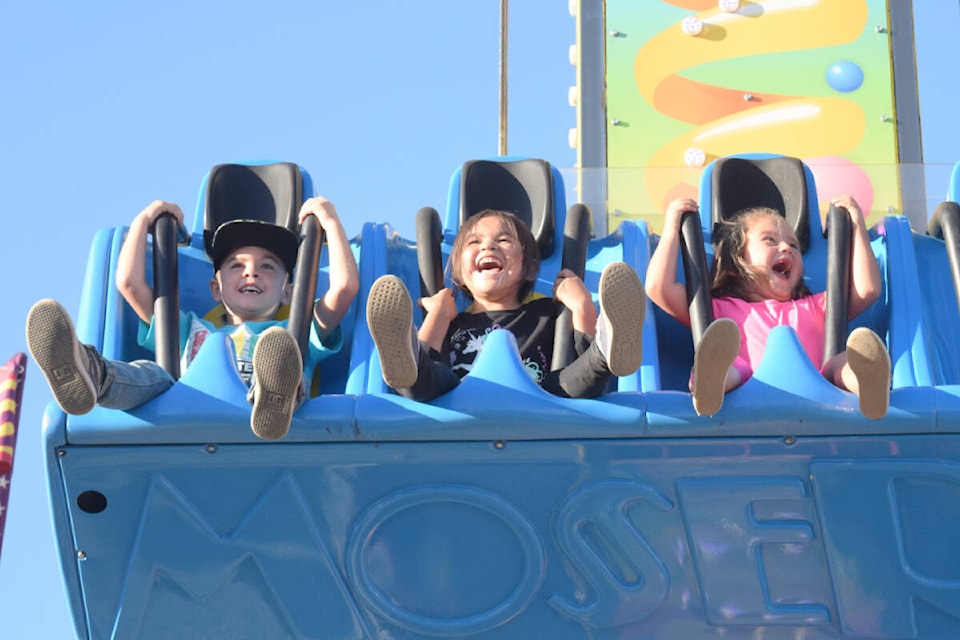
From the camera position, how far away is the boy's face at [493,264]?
4719mm

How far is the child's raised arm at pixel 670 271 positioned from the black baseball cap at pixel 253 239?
1.09 metres

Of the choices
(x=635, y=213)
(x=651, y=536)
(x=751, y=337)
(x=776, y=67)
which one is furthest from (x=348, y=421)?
(x=776, y=67)

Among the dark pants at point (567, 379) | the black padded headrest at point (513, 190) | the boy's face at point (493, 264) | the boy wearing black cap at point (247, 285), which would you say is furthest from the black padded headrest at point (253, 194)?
the dark pants at point (567, 379)

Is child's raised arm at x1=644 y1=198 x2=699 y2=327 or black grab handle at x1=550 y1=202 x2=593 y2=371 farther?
child's raised arm at x1=644 y1=198 x2=699 y2=327

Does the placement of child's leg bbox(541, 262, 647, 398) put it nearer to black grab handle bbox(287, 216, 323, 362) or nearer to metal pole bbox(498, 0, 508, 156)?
black grab handle bbox(287, 216, 323, 362)

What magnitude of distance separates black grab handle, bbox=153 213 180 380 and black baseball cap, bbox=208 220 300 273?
19 centimetres

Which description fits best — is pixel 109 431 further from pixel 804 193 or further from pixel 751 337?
pixel 804 193

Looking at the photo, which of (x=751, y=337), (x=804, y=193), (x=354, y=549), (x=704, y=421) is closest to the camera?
(x=704, y=421)

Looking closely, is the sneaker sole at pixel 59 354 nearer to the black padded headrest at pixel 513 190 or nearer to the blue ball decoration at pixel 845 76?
the black padded headrest at pixel 513 190

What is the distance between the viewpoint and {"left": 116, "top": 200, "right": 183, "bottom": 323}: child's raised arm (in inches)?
182

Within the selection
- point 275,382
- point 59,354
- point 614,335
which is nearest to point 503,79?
point 614,335

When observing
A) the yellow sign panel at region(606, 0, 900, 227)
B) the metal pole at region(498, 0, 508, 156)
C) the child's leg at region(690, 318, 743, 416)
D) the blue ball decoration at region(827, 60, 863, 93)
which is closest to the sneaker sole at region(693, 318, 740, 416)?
the child's leg at region(690, 318, 743, 416)

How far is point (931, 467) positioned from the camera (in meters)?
3.98

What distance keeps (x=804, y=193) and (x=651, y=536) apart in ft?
5.20
